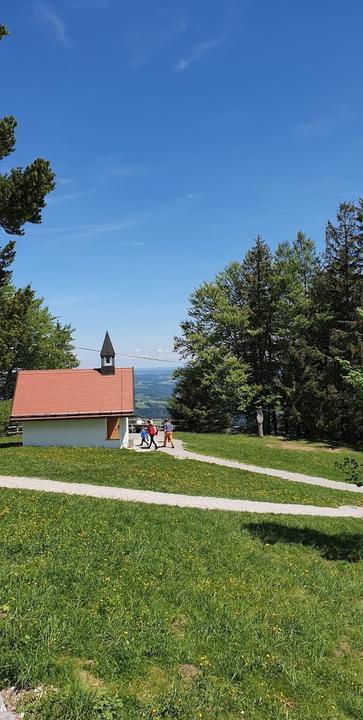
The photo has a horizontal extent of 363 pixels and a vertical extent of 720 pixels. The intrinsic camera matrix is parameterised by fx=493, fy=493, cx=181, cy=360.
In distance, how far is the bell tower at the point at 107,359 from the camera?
33344mm

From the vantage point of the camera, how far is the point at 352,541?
1305 centimetres

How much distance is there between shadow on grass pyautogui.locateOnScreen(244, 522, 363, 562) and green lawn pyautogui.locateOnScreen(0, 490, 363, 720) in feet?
0.27

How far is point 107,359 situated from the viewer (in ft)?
110

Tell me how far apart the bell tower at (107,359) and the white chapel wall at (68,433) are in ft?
13.3

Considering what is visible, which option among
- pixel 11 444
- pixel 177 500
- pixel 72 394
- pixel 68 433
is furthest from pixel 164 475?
pixel 11 444

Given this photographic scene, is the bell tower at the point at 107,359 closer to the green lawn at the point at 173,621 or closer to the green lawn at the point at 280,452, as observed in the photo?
the green lawn at the point at 280,452

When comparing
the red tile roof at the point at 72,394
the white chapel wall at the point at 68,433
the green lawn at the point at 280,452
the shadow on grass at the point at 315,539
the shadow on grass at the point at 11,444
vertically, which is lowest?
the shadow on grass at the point at 315,539

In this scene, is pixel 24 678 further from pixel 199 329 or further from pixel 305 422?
pixel 199 329

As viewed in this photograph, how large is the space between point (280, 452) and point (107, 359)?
1300 centimetres

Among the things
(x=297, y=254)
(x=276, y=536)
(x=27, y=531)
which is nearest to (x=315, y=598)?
(x=276, y=536)

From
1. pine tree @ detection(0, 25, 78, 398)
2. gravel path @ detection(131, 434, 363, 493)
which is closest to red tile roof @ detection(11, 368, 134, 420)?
gravel path @ detection(131, 434, 363, 493)

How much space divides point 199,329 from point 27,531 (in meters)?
37.7

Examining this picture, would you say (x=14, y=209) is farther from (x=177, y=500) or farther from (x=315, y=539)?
(x=315, y=539)

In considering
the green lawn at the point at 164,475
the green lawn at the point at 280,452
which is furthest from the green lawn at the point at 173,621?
the green lawn at the point at 280,452
